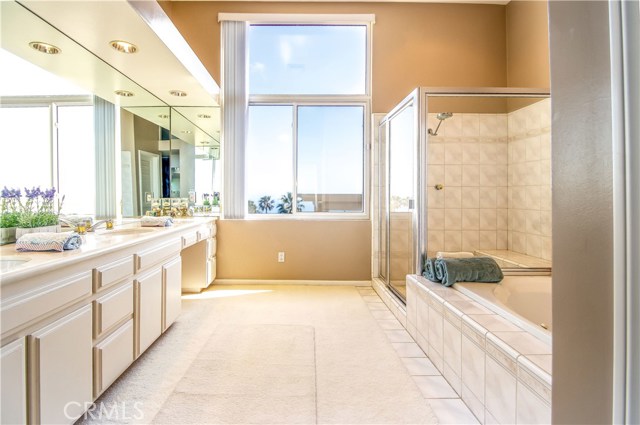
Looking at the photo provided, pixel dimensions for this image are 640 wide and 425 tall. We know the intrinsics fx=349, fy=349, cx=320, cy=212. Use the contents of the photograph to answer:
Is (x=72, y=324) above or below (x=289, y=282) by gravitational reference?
above

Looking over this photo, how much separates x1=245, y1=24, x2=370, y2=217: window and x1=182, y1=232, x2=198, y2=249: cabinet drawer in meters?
1.03

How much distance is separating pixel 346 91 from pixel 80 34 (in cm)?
270

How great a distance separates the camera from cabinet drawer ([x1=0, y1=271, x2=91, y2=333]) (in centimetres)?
111

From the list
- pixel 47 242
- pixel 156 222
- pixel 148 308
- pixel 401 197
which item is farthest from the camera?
pixel 401 197

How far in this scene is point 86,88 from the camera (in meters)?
2.54

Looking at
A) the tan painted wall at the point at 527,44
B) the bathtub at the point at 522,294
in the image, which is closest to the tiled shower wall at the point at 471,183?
the tan painted wall at the point at 527,44

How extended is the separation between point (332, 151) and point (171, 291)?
7.97 ft

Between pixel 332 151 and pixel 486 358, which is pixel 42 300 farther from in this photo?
pixel 332 151

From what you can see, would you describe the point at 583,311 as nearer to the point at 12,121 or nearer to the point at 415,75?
the point at 12,121

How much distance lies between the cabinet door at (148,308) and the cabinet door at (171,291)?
8 centimetres

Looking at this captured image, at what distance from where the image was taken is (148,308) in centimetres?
216

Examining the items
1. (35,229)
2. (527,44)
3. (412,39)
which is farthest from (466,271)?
(412,39)

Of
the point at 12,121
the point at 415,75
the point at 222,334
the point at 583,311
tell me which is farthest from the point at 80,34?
the point at 415,75

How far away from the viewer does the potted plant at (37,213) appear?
185 cm
